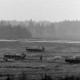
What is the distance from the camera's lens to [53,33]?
19688 centimetres

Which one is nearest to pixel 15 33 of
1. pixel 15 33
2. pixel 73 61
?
pixel 15 33

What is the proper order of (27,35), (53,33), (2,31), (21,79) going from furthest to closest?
1. (53,33)
2. (2,31)
3. (27,35)
4. (21,79)

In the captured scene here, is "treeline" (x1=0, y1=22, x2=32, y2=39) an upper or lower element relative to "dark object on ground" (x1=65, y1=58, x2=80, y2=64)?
upper

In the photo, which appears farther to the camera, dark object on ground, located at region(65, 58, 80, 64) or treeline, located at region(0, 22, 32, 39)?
treeline, located at region(0, 22, 32, 39)

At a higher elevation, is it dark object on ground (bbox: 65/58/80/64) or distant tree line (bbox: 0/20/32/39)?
distant tree line (bbox: 0/20/32/39)

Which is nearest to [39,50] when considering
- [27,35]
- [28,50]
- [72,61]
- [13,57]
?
[28,50]

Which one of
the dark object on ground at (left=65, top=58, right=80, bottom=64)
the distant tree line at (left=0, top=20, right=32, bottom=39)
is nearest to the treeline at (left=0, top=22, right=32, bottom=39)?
the distant tree line at (left=0, top=20, right=32, bottom=39)

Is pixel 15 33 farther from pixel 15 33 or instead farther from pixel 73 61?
pixel 73 61

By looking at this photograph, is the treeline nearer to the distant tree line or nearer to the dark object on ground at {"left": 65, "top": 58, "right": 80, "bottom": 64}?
the distant tree line

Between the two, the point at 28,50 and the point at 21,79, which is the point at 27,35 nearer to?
the point at 28,50

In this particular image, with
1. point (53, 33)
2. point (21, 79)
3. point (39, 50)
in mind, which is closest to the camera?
point (21, 79)

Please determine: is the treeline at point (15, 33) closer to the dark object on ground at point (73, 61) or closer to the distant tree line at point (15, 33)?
the distant tree line at point (15, 33)

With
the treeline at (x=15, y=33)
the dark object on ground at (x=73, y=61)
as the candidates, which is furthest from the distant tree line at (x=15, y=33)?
the dark object on ground at (x=73, y=61)

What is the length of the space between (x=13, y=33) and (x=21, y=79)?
400ft
